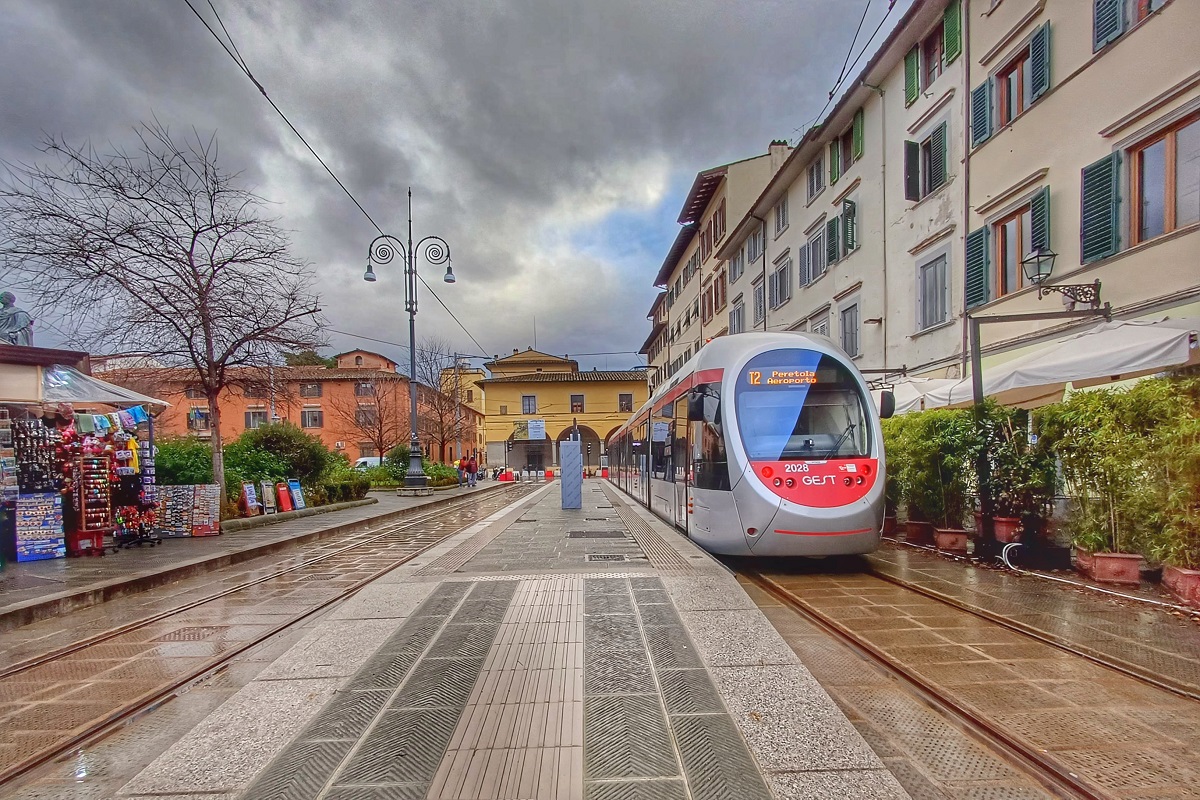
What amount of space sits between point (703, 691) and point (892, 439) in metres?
8.18

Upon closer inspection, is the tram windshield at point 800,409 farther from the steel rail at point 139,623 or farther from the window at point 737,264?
the window at point 737,264

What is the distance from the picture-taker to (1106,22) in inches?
427

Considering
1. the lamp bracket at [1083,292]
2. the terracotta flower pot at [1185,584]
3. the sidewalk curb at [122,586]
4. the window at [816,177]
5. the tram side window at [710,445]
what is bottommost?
the sidewalk curb at [122,586]

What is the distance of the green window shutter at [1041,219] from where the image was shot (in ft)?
39.9

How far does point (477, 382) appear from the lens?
204ft

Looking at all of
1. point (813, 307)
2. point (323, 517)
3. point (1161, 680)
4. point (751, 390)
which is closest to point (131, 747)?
point (1161, 680)

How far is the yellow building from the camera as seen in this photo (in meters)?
61.4

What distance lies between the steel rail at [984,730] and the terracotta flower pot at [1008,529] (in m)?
3.99

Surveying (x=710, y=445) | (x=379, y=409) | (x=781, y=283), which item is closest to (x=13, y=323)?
(x=710, y=445)

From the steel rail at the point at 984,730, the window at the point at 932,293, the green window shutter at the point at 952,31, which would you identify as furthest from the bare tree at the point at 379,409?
the steel rail at the point at 984,730

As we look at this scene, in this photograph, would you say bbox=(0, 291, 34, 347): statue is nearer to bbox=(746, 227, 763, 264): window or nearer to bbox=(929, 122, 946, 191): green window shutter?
bbox=(929, 122, 946, 191): green window shutter

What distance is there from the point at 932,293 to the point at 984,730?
14.7 meters

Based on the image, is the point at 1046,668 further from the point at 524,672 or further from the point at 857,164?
the point at 857,164

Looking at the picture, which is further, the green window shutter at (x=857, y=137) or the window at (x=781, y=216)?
the window at (x=781, y=216)
